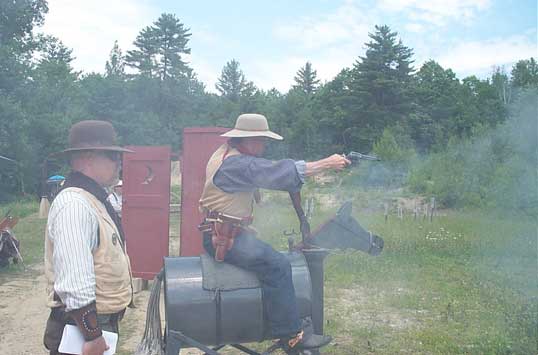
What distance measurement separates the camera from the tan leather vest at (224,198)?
3.50 metres

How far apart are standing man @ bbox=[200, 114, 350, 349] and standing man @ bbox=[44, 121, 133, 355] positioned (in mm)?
810

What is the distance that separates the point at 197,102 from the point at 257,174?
51772 millimetres

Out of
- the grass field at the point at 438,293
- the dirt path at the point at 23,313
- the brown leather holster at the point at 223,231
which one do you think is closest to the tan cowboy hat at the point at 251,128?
the brown leather holster at the point at 223,231

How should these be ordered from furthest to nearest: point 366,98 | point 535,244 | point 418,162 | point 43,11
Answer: point 366,98
point 43,11
point 418,162
point 535,244

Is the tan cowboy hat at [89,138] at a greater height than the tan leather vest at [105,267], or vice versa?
the tan cowboy hat at [89,138]

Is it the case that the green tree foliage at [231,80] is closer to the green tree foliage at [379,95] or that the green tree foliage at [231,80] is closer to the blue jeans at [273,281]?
the green tree foliage at [379,95]

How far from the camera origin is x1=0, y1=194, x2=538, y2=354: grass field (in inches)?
205

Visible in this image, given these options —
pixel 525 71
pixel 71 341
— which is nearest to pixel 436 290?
pixel 71 341

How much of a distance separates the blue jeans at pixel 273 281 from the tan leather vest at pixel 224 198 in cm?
22

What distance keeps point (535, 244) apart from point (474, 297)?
3.78m

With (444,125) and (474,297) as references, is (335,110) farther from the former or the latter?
(474,297)

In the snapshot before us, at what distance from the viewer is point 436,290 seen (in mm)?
7227

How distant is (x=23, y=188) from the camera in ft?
99.5

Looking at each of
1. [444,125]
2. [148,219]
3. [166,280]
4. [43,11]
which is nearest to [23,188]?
[43,11]
